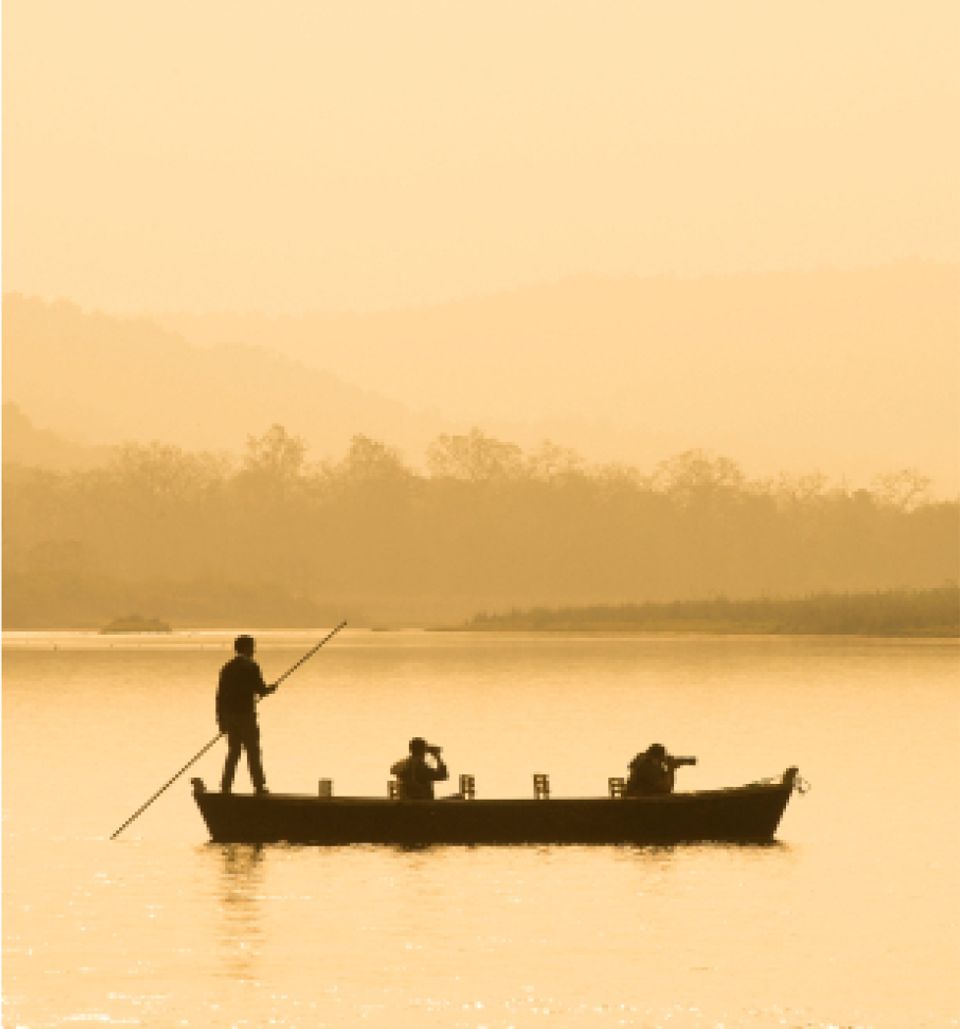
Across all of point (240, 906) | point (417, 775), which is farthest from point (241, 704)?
point (240, 906)

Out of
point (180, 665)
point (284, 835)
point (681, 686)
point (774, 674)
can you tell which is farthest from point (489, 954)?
point (180, 665)

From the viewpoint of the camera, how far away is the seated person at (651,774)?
2927 cm

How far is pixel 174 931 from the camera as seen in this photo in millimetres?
23422

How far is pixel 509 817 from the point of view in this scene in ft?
96.3

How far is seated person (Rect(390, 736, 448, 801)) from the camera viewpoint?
95.8 ft

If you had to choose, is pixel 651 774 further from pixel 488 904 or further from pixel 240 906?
pixel 240 906

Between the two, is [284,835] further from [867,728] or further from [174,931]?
[867,728]

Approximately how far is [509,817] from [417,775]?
121 cm

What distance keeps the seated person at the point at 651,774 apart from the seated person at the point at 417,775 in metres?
2.27

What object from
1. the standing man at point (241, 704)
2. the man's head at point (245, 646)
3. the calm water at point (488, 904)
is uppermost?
the man's head at point (245, 646)

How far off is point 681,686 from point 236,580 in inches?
4498

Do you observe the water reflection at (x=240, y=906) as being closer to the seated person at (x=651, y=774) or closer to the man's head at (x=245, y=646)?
the man's head at (x=245, y=646)

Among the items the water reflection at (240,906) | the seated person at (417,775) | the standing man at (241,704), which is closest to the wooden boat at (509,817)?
the seated person at (417,775)

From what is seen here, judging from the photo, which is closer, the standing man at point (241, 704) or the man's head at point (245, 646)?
the man's head at point (245, 646)
